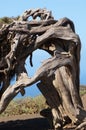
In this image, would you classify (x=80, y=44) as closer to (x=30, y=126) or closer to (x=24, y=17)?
(x=24, y=17)

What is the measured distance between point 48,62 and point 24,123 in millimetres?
3194

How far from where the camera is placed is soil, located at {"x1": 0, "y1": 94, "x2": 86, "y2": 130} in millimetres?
16641

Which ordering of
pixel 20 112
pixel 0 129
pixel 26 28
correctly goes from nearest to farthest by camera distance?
pixel 26 28 < pixel 0 129 < pixel 20 112

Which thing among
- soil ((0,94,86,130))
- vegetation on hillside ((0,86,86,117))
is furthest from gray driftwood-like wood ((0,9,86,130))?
vegetation on hillside ((0,86,86,117))

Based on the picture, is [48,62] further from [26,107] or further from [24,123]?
[26,107]

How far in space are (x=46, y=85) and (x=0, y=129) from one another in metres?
1.96

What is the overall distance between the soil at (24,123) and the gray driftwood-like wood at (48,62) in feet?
1.87

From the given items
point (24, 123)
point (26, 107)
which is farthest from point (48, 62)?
point (26, 107)

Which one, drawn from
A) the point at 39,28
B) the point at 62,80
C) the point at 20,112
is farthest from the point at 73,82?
the point at 20,112

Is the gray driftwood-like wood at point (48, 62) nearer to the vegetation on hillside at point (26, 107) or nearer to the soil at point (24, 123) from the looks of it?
the soil at point (24, 123)

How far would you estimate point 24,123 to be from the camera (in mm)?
17484

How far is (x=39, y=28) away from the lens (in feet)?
49.4

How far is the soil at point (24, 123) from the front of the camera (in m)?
16.6

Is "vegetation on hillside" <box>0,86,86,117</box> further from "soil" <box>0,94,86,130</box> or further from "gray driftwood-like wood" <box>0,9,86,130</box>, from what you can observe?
"gray driftwood-like wood" <box>0,9,86,130</box>
